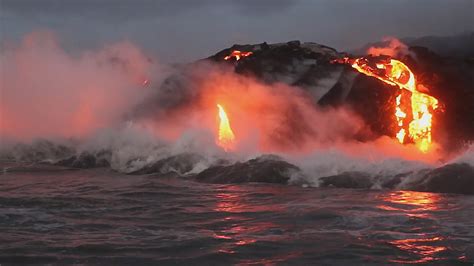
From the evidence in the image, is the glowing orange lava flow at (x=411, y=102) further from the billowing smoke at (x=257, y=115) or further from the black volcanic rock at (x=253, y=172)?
the black volcanic rock at (x=253, y=172)

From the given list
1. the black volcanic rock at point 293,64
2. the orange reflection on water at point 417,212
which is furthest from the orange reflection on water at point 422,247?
the black volcanic rock at point 293,64

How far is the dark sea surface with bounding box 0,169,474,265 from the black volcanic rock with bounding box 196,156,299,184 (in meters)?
0.79

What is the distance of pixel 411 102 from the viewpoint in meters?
18.5

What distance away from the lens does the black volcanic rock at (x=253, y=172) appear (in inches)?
571

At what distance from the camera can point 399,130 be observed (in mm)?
18406

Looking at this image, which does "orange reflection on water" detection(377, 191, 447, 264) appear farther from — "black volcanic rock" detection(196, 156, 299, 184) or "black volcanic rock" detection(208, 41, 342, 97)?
"black volcanic rock" detection(208, 41, 342, 97)

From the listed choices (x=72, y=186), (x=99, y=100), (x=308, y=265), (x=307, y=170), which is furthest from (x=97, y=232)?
(x=99, y=100)

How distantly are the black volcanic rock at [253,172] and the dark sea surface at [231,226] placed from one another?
79cm

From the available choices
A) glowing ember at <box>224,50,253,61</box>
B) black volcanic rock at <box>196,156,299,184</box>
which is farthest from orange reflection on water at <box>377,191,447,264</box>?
glowing ember at <box>224,50,253,61</box>

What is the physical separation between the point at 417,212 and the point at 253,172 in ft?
17.2

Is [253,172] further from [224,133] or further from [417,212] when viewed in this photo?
[417,212]

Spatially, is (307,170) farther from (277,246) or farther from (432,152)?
(277,246)

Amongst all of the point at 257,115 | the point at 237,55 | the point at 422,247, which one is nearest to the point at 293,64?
the point at 237,55

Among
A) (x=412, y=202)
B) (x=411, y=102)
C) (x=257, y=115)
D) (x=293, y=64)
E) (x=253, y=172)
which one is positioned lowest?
(x=412, y=202)
